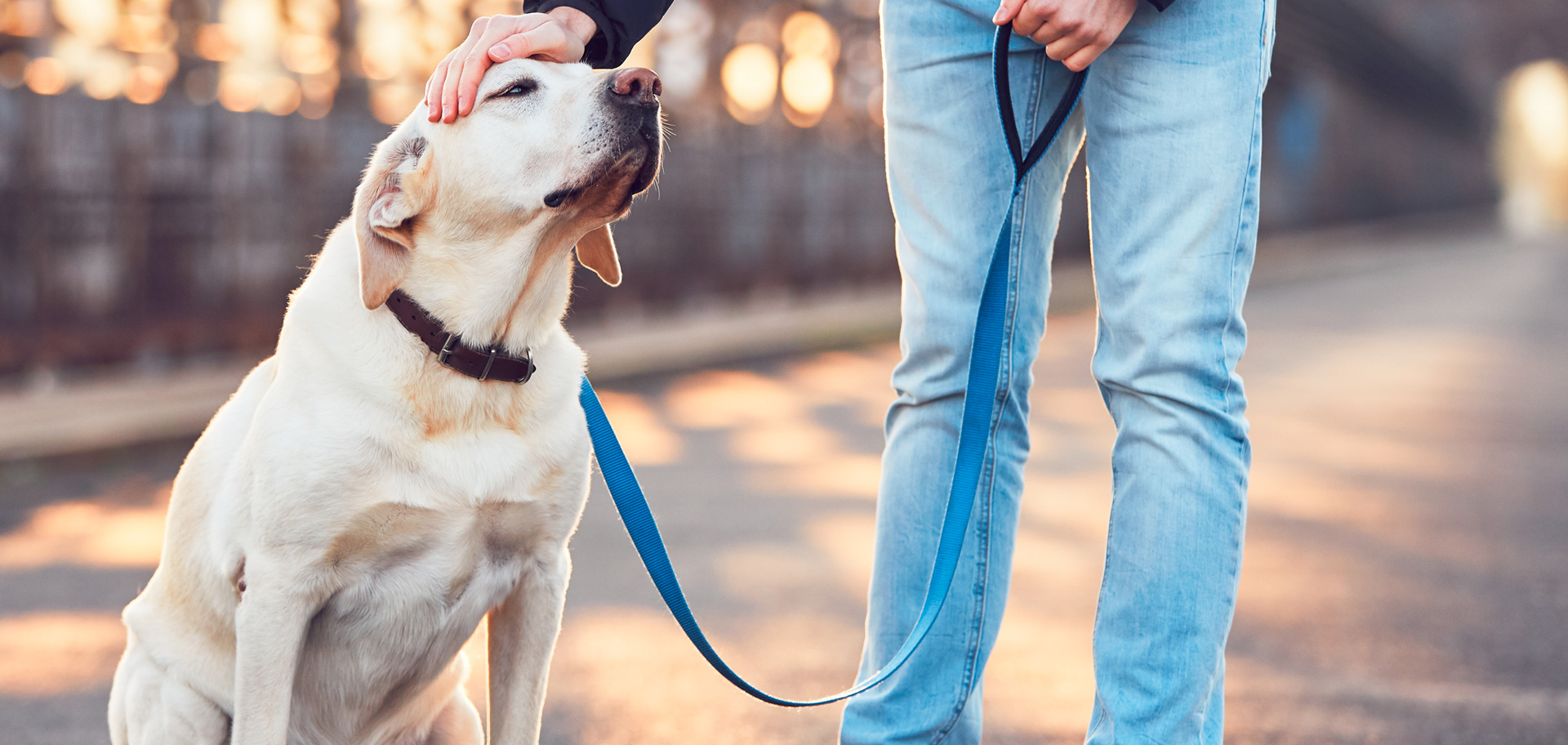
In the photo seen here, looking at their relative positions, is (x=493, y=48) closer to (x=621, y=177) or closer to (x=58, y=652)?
(x=621, y=177)

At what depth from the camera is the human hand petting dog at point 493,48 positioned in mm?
1794

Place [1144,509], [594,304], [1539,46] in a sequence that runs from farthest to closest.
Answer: [1539,46], [594,304], [1144,509]

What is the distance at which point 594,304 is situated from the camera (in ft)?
31.0

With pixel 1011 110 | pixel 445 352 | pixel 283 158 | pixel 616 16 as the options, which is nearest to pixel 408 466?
pixel 445 352

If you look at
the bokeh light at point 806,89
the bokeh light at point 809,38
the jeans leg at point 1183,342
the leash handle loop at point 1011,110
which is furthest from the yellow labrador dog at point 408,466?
the bokeh light at point 809,38

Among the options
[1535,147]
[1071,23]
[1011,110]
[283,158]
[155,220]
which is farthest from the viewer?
[1535,147]

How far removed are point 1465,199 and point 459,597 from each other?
194 ft

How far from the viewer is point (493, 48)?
178 cm

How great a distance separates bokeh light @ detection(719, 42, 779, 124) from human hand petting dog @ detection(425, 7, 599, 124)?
9.97 m

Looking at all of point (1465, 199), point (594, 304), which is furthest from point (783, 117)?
point (1465, 199)

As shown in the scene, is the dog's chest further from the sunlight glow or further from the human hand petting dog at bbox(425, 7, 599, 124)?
the sunlight glow

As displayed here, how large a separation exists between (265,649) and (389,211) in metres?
0.62

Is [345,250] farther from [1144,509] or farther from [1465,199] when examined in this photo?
[1465,199]

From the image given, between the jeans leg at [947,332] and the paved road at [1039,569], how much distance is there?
55 centimetres
